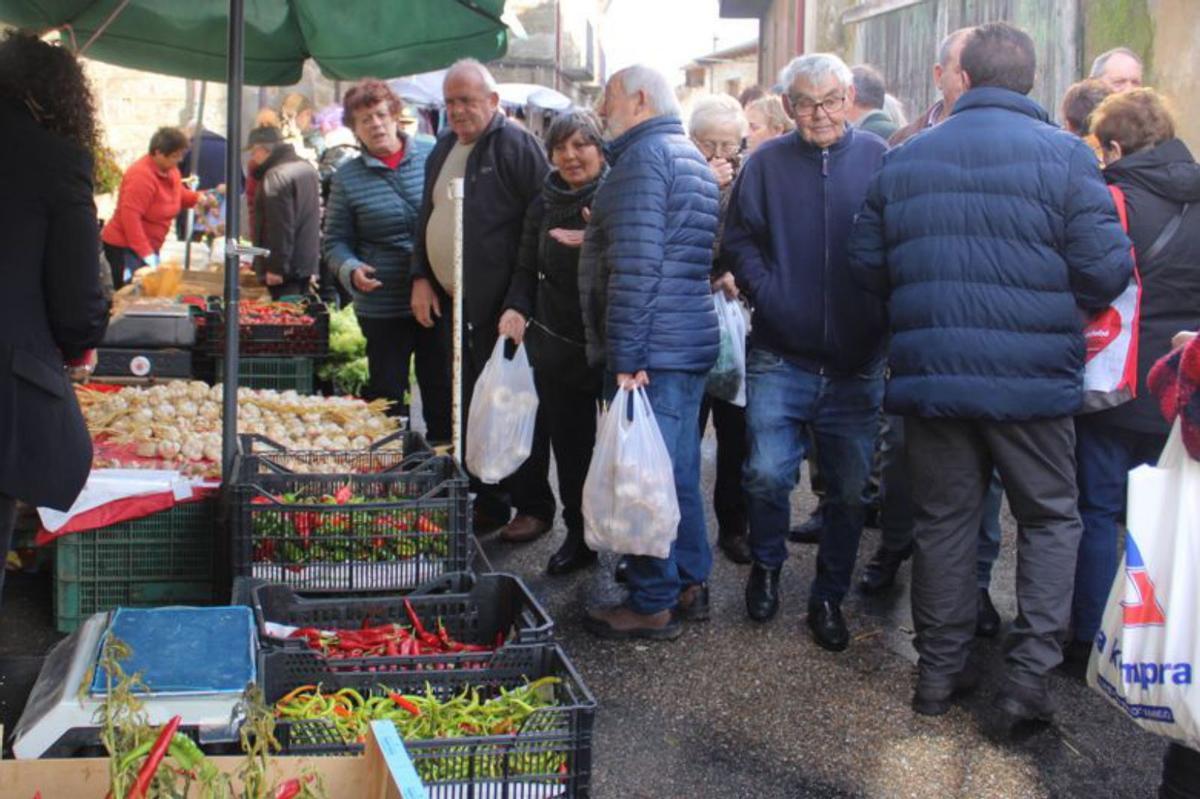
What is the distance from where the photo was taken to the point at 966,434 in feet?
16.0

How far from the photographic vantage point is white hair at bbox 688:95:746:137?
6.64 meters

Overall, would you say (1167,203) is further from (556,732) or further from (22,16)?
(22,16)

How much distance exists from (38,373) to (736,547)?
3.89 m

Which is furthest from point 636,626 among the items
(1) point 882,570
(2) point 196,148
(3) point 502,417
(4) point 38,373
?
(2) point 196,148

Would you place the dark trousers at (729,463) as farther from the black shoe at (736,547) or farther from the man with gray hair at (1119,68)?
the man with gray hair at (1119,68)

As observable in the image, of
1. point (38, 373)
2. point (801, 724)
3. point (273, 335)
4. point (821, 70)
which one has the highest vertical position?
point (821, 70)

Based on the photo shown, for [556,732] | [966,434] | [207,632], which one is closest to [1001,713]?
[966,434]

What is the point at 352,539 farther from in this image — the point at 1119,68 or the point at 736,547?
the point at 1119,68

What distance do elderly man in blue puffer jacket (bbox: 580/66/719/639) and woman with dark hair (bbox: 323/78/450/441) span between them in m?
1.95

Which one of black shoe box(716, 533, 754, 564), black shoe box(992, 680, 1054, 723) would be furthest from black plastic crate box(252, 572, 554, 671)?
black shoe box(716, 533, 754, 564)

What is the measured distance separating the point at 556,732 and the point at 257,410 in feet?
12.8

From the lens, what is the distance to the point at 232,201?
15.8 feet

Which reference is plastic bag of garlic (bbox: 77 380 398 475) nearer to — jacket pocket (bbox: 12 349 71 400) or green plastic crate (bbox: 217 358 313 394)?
green plastic crate (bbox: 217 358 313 394)

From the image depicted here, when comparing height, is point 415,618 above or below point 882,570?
above
